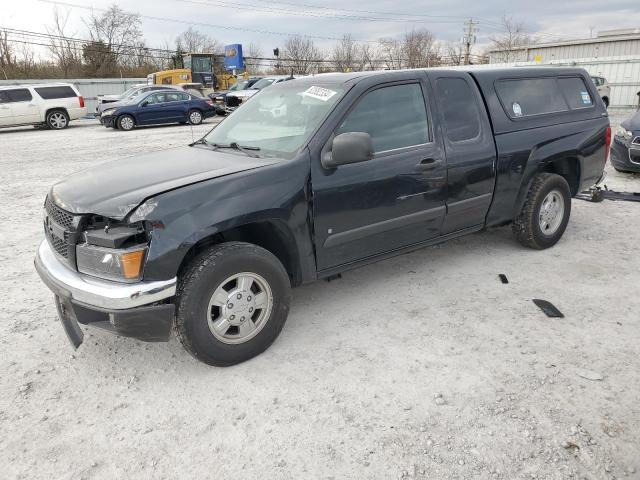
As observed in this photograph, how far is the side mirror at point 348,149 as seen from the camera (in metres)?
3.29

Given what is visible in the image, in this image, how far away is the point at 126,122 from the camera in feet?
63.3

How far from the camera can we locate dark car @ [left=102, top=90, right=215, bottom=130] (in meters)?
19.1

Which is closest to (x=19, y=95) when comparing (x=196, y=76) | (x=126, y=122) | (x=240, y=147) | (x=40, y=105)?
(x=40, y=105)

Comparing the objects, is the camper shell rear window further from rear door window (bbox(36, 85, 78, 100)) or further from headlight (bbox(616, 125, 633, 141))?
rear door window (bbox(36, 85, 78, 100))

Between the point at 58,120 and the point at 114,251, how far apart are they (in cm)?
2076

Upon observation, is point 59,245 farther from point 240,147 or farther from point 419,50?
point 419,50

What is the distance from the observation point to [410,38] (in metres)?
59.7

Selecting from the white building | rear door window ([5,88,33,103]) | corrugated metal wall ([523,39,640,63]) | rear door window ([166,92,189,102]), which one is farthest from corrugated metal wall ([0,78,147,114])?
corrugated metal wall ([523,39,640,63])

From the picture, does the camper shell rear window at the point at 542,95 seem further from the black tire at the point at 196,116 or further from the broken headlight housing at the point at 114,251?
the black tire at the point at 196,116

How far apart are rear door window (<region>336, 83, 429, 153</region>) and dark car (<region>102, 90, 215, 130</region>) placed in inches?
633

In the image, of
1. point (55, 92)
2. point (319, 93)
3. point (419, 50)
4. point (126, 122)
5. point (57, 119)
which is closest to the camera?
point (319, 93)

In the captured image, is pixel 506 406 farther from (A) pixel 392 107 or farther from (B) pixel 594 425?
(A) pixel 392 107

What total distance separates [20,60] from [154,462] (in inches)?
1893

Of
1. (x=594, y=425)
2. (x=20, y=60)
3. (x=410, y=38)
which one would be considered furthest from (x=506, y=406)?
(x=410, y=38)
